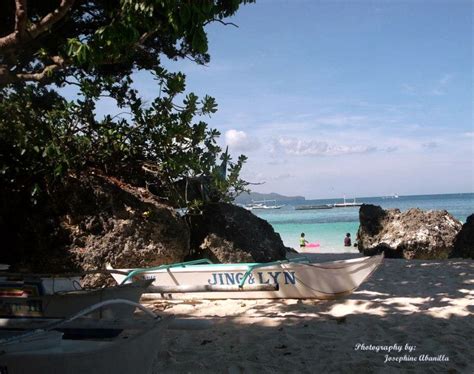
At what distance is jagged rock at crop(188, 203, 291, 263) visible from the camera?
859 cm

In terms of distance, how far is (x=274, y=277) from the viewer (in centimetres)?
598

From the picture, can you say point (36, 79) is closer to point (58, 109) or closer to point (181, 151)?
point (58, 109)

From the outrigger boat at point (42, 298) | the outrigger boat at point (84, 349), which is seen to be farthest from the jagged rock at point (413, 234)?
the outrigger boat at point (84, 349)

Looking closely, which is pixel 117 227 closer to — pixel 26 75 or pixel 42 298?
pixel 42 298

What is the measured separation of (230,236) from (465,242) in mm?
6947

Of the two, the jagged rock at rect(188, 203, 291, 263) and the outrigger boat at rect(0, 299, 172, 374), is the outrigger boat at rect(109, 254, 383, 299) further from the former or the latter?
the outrigger boat at rect(0, 299, 172, 374)

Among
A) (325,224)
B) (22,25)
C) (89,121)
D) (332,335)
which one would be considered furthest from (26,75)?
(325,224)

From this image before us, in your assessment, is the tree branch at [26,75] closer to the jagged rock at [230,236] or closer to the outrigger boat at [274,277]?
the outrigger boat at [274,277]

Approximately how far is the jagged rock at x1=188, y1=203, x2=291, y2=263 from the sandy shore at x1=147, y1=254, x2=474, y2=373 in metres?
2.40

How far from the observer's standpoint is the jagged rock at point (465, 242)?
11.2 m

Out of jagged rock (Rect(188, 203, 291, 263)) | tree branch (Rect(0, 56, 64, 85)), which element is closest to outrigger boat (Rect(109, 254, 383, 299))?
jagged rock (Rect(188, 203, 291, 263))

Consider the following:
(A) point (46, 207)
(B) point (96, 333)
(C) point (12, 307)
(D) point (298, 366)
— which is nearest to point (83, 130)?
(A) point (46, 207)

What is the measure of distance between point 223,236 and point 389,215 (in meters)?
8.81

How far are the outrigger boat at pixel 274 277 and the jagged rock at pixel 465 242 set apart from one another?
677 centimetres
